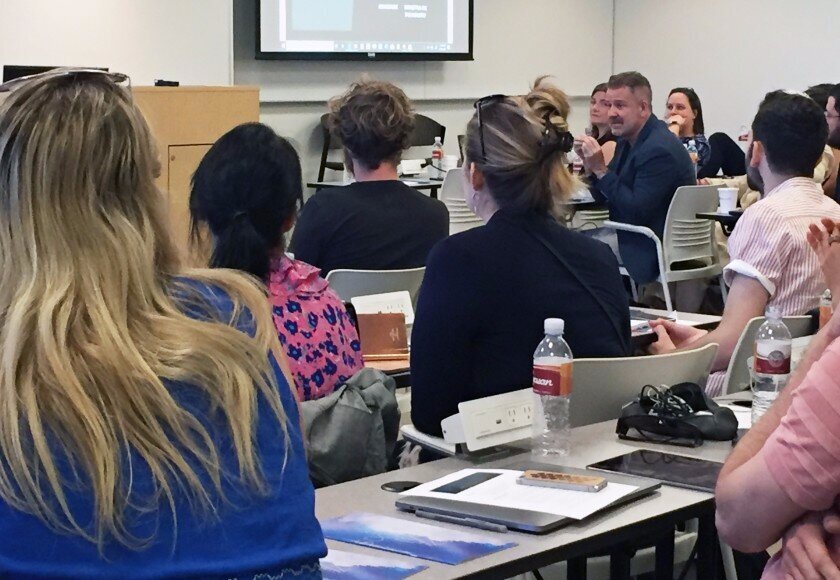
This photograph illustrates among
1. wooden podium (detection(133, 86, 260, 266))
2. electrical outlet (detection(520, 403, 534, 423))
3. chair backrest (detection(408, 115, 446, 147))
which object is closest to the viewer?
electrical outlet (detection(520, 403, 534, 423))

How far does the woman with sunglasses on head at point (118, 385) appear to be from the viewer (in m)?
1.28

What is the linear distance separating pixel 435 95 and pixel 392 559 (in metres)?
8.60

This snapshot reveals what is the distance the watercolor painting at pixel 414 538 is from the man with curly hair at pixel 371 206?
233 centimetres

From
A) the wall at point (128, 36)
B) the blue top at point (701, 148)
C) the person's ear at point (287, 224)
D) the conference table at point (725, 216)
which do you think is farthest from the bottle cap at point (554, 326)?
the blue top at point (701, 148)

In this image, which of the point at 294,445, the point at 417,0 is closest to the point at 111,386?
the point at 294,445

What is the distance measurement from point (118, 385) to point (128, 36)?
7040 mm

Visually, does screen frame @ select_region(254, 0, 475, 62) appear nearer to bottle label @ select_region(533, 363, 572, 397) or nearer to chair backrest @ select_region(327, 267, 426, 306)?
chair backrest @ select_region(327, 267, 426, 306)

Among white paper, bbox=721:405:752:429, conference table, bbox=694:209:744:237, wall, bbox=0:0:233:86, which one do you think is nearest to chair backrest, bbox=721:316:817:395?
white paper, bbox=721:405:752:429

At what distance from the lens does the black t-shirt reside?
4.42m

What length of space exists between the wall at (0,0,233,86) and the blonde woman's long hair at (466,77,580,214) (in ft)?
16.4

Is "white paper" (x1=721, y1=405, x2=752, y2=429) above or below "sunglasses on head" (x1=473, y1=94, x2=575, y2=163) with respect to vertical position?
below

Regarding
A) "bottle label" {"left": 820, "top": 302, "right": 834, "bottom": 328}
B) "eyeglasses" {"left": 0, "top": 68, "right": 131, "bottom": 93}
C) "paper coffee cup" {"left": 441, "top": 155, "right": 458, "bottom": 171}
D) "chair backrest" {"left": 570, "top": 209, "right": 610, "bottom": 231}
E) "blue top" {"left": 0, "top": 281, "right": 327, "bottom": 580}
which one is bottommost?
"chair backrest" {"left": 570, "top": 209, "right": 610, "bottom": 231}

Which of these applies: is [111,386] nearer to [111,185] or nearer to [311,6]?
[111,185]

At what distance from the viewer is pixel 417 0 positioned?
981 centimetres
